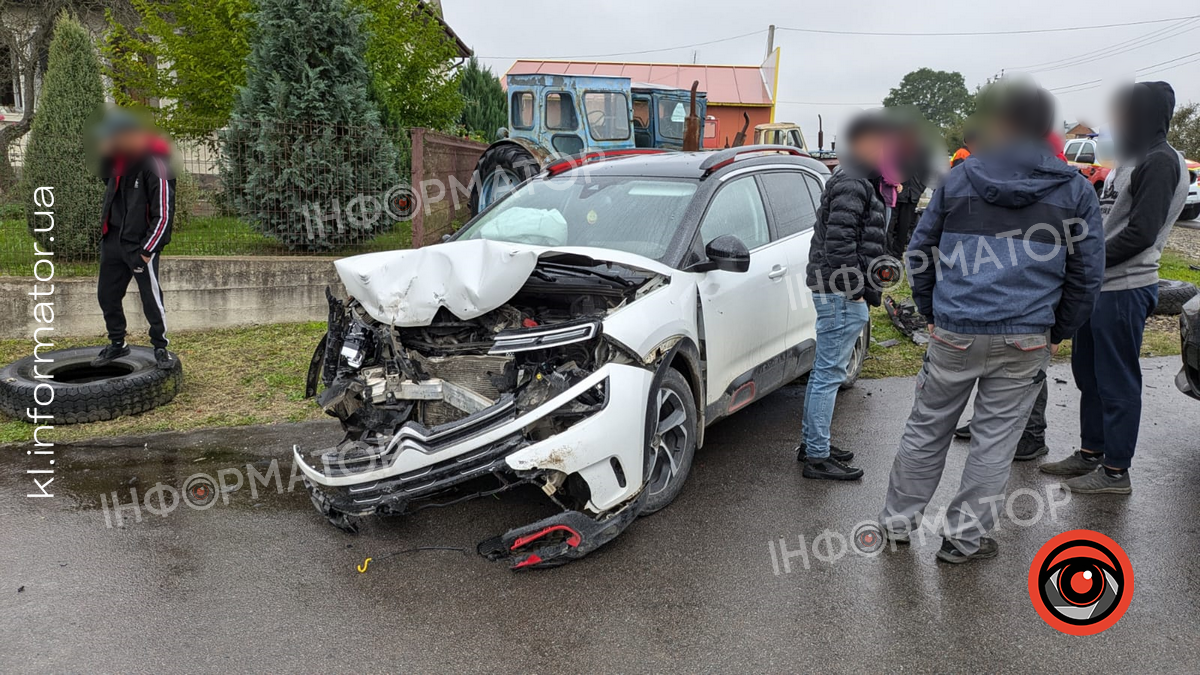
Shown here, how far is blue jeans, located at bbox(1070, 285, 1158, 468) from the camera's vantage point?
4051 mm

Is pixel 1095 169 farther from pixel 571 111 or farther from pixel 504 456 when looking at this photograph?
pixel 504 456

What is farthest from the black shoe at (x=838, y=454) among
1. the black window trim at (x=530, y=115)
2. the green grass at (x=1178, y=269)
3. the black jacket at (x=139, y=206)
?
the black window trim at (x=530, y=115)

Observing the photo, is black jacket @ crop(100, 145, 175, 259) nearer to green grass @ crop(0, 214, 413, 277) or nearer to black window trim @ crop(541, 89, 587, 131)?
green grass @ crop(0, 214, 413, 277)

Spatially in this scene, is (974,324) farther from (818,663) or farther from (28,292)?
(28,292)

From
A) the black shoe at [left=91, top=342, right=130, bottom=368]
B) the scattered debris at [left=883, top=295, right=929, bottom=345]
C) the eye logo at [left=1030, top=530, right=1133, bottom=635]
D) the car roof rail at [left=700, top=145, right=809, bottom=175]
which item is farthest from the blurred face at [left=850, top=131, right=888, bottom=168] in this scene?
the black shoe at [left=91, top=342, right=130, bottom=368]

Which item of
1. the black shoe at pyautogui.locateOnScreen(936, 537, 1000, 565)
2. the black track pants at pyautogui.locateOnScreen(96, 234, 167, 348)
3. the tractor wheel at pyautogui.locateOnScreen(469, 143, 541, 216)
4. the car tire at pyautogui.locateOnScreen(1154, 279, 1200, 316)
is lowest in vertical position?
the black shoe at pyautogui.locateOnScreen(936, 537, 1000, 565)

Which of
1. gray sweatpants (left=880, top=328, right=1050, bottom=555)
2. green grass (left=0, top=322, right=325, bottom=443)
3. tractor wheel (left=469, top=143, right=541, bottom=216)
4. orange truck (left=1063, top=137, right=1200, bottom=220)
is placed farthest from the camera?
orange truck (left=1063, top=137, right=1200, bottom=220)

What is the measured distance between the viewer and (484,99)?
2642 cm

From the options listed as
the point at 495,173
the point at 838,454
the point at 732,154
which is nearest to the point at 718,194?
the point at 732,154

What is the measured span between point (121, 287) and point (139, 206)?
2.17ft

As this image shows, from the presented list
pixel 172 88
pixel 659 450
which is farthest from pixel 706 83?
pixel 659 450

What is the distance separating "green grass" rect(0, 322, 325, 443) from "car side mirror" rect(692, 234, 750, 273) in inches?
123

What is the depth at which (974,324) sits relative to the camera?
10.7 feet

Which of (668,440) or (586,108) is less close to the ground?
(586,108)
